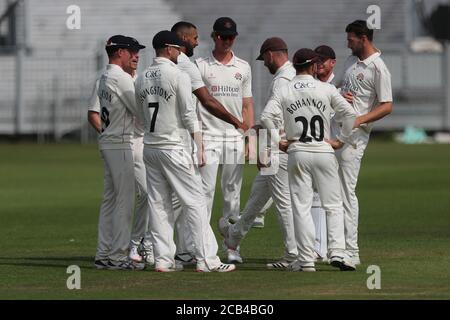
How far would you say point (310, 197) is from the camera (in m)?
13.3

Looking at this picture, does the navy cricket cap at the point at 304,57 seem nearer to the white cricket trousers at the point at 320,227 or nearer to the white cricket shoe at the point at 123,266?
the white cricket trousers at the point at 320,227

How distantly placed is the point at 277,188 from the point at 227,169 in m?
1.14

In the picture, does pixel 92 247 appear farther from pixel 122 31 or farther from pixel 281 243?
pixel 122 31

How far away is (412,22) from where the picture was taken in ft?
167

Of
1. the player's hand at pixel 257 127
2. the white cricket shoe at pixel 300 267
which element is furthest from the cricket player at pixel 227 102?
the white cricket shoe at pixel 300 267

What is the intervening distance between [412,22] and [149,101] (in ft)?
128

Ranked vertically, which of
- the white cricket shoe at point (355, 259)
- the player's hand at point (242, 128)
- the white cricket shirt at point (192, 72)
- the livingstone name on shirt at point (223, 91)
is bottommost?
the white cricket shoe at point (355, 259)

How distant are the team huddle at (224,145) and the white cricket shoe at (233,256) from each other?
0.04ft

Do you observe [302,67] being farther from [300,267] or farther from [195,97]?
[300,267]

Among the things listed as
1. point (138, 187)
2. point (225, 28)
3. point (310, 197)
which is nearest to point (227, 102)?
point (225, 28)

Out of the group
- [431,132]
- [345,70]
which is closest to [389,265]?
[345,70]

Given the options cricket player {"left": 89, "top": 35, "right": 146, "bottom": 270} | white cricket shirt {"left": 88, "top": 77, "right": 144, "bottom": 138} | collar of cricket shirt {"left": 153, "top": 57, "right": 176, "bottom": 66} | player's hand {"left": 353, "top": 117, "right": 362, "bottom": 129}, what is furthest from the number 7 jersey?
white cricket shirt {"left": 88, "top": 77, "right": 144, "bottom": 138}

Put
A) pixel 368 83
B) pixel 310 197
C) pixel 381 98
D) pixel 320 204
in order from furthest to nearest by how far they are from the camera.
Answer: pixel 320 204 → pixel 368 83 → pixel 381 98 → pixel 310 197

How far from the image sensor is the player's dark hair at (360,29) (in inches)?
550
